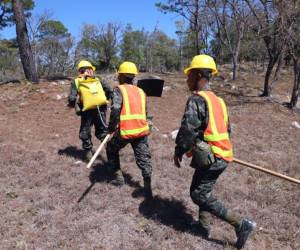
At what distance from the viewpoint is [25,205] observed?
515 cm

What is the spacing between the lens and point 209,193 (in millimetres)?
4180

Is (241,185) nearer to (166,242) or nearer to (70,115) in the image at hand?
(166,242)

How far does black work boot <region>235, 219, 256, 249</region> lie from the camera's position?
4051mm

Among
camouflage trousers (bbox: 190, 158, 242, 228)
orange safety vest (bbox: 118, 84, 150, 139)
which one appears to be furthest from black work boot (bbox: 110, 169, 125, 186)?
camouflage trousers (bbox: 190, 158, 242, 228)

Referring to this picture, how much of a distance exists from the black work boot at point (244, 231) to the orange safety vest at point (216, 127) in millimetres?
670

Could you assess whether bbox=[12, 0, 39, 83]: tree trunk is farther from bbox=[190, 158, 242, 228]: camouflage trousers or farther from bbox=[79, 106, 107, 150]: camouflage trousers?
bbox=[190, 158, 242, 228]: camouflage trousers

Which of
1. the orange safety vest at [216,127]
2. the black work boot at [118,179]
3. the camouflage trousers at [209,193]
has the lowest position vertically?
the black work boot at [118,179]

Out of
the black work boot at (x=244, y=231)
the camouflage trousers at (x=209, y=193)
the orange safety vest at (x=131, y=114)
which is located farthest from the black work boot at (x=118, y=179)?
the black work boot at (x=244, y=231)

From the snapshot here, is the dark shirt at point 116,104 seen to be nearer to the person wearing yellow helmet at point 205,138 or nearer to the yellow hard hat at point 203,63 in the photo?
the person wearing yellow helmet at point 205,138

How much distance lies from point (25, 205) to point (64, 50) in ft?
148

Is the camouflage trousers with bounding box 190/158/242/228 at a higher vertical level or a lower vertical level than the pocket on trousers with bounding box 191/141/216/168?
lower

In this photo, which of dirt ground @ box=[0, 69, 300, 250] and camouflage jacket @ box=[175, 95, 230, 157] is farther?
dirt ground @ box=[0, 69, 300, 250]

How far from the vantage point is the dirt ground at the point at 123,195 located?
440 centimetres

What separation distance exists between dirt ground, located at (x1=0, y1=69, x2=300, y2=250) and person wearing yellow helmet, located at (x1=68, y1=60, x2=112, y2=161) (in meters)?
0.51
